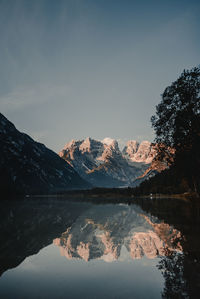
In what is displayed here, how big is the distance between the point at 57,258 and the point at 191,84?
108 ft

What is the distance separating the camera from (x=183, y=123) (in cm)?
3662

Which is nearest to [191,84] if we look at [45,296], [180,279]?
[180,279]

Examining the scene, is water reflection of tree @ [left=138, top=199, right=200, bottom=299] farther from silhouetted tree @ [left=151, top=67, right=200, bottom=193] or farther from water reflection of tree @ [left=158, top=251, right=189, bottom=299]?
silhouetted tree @ [left=151, top=67, right=200, bottom=193]

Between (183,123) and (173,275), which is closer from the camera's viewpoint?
(173,275)

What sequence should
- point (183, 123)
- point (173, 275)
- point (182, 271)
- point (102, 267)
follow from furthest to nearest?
point (183, 123)
point (102, 267)
point (182, 271)
point (173, 275)

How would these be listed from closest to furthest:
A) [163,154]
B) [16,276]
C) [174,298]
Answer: [174,298], [16,276], [163,154]

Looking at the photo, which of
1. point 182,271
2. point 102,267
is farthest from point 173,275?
point 102,267

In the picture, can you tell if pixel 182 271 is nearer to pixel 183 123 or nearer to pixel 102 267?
pixel 102 267

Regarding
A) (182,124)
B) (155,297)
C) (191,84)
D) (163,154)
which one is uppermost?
(191,84)

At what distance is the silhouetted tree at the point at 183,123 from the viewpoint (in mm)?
35906

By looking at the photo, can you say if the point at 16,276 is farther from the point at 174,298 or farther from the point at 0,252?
the point at 174,298

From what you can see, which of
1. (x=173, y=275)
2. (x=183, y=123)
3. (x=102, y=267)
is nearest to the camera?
(x=173, y=275)

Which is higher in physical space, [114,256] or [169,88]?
[169,88]

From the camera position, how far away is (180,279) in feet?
31.4
